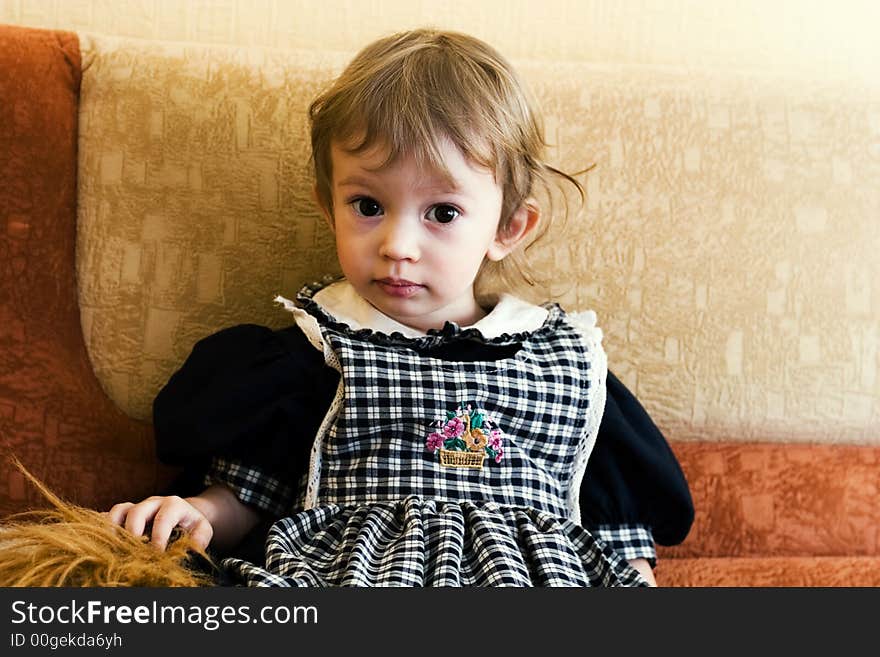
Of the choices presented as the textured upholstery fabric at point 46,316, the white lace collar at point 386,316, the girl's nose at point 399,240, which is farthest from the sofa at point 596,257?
the girl's nose at point 399,240

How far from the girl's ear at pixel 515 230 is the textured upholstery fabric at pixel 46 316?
45 centimetres

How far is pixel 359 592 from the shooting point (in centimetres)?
80

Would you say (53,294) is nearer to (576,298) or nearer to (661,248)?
(576,298)

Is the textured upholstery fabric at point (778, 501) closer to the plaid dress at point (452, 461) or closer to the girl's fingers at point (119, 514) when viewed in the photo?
the plaid dress at point (452, 461)

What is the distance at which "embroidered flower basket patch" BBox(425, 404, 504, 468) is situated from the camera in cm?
105

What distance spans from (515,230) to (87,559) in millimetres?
581

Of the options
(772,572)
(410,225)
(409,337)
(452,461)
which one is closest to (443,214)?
(410,225)

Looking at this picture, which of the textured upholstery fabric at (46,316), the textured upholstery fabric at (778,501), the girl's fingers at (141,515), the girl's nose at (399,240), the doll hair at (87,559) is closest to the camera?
the doll hair at (87,559)

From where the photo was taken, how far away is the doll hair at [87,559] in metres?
0.80

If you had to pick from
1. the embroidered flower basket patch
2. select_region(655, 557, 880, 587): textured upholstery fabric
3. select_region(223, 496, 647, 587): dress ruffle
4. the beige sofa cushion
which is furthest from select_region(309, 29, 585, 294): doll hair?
select_region(655, 557, 880, 587): textured upholstery fabric

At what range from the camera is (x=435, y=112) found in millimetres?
1029

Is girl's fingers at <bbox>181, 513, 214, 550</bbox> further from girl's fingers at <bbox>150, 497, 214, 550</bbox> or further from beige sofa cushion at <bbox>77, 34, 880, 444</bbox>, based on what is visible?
beige sofa cushion at <bbox>77, 34, 880, 444</bbox>

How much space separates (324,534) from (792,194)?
742 millimetres

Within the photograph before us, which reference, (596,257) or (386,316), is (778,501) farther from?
(386,316)
